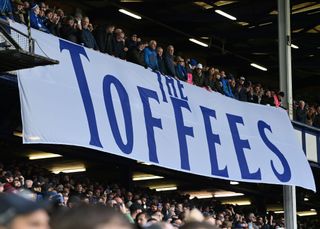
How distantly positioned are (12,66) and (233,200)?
16.5m

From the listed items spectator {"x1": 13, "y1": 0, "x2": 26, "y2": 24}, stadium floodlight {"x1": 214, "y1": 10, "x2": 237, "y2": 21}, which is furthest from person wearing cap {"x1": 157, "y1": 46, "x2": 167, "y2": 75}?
stadium floodlight {"x1": 214, "y1": 10, "x2": 237, "y2": 21}

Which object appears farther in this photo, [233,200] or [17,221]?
[233,200]

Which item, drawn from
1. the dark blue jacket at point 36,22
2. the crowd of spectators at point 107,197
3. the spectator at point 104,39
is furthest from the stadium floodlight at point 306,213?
the dark blue jacket at point 36,22

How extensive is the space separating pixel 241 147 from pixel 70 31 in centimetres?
527

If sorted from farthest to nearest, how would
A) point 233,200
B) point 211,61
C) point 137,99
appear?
point 211,61
point 233,200
point 137,99

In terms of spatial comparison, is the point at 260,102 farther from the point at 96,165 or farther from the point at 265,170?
the point at 96,165

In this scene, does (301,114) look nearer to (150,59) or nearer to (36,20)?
(150,59)

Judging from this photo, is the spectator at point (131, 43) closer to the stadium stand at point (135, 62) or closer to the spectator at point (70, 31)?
the stadium stand at point (135, 62)

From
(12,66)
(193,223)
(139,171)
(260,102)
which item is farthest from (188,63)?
(193,223)

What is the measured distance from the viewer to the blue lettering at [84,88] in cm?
1449

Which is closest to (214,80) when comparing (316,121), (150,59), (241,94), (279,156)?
(241,94)

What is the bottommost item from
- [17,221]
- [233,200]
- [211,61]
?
[17,221]

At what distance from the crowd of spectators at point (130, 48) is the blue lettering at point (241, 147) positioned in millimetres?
1026

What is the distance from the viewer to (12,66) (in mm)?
13203
